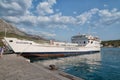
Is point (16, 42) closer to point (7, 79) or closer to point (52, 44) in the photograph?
point (52, 44)

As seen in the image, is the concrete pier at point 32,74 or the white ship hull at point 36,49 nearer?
the concrete pier at point 32,74

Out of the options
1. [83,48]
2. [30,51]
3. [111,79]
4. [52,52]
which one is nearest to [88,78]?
[111,79]

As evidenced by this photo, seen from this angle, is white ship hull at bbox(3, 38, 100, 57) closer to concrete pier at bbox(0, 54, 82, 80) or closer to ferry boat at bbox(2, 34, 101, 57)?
ferry boat at bbox(2, 34, 101, 57)

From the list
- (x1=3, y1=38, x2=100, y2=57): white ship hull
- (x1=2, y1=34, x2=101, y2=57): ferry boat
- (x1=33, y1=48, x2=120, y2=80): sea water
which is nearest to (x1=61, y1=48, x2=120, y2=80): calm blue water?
(x1=33, y1=48, x2=120, y2=80): sea water

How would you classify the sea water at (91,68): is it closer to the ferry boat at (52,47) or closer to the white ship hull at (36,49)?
the white ship hull at (36,49)

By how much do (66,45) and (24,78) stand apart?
41.2 m

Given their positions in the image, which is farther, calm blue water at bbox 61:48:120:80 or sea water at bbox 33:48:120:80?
sea water at bbox 33:48:120:80

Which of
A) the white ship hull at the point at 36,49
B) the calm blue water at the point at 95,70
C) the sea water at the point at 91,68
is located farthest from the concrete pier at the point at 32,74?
the white ship hull at the point at 36,49

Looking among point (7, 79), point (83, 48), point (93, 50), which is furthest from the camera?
point (93, 50)

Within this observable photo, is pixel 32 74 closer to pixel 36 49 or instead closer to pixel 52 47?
pixel 36 49

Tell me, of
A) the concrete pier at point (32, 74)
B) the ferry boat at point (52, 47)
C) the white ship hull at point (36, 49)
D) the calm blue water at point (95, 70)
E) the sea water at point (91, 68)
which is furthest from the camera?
the ferry boat at point (52, 47)

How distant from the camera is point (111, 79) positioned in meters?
16.3

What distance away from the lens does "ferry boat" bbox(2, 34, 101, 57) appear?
3759 cm

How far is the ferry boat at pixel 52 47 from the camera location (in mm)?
37594
